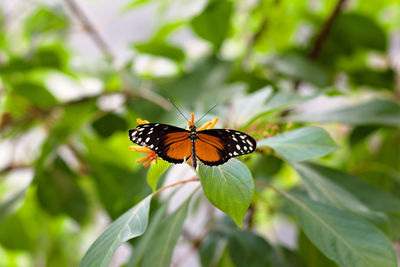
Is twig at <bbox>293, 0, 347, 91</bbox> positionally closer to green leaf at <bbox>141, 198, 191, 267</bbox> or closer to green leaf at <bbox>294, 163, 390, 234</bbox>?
green leaf at <bbox>294, 163, 390, 234</bbox>

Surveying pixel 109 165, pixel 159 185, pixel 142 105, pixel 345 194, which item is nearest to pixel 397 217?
pixel 345 194

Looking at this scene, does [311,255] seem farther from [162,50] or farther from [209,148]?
[162,50]

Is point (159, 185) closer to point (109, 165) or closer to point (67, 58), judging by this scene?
point (109, 165)

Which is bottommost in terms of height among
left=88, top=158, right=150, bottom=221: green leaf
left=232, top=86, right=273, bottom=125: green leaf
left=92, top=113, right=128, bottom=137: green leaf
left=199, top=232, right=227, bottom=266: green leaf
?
left=199, top=232, right=227, bottom=266: green leaf

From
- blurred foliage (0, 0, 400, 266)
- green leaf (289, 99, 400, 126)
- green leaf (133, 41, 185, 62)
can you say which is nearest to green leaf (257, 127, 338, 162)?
blurred foliage (0, 0, 400, 266)

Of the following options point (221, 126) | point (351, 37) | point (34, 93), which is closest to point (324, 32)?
point (351, 37)

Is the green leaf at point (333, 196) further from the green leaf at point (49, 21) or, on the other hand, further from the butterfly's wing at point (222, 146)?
the green leaf at point (49, 21)
